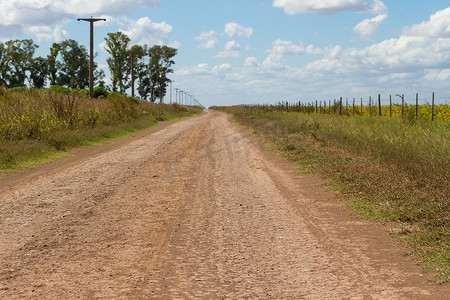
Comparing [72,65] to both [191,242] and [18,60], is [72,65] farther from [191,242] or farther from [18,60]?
[191,242]

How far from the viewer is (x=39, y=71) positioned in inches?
2985

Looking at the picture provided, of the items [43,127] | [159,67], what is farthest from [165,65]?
[43,127]

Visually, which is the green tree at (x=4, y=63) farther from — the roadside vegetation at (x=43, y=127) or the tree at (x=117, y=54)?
the roadside vegetation at (x=43, y=127)

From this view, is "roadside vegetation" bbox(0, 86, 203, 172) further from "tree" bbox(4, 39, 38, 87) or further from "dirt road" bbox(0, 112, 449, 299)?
"tree" bbox(4, 39, 38, 87)

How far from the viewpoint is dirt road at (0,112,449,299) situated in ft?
13.6

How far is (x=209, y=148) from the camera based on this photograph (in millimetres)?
15773

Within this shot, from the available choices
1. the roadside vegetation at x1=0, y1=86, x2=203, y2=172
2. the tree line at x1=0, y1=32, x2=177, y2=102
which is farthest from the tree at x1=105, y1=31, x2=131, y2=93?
the roadside vegetation at x1=0, y1=86, x2=203, y2=172

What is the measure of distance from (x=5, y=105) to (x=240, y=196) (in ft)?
36.9

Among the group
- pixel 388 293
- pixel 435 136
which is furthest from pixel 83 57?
pixel 388 293

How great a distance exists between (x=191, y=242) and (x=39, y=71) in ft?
256

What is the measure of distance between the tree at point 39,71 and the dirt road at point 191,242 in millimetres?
71632

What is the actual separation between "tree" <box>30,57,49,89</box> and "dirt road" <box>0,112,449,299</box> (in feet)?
235

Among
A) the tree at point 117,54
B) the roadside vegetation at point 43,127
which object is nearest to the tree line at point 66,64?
the tree at point 117,54

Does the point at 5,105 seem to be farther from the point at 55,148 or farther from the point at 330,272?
the point at 330,272
